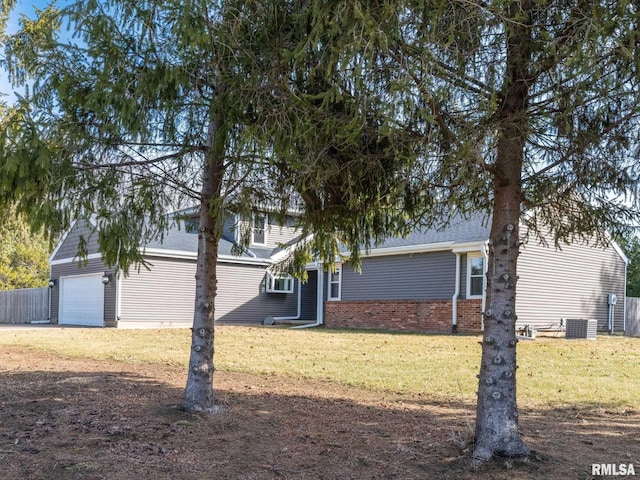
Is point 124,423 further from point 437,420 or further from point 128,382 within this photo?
point 437,420

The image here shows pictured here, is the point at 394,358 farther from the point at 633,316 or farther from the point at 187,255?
the point at 633,316

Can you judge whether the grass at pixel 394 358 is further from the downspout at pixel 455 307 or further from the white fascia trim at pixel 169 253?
the white fascia trim at pixel 169 253

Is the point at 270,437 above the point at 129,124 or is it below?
below

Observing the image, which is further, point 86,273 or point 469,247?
point 86,273

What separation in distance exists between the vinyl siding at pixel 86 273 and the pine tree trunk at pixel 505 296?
15184 millimetres

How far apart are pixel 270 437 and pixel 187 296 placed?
1677cm

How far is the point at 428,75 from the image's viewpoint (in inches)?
164

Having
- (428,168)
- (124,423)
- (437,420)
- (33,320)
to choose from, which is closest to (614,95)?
(428,168)


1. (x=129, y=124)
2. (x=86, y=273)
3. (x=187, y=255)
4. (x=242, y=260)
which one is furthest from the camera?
(x=242, y=260)

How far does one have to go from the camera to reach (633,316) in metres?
22.7

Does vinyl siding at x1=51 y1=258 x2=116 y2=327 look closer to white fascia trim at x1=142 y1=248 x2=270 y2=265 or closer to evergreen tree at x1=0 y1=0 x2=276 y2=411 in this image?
white fascia trim at x1=142 y1=248 x2=270 y2=265

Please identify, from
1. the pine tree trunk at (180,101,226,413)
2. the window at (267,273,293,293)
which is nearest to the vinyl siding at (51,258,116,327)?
the window at (267,273,293,293)

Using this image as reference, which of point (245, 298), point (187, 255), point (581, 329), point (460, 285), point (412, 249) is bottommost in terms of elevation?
point (581, 329)

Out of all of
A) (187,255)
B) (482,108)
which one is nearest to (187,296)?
(187,255)
